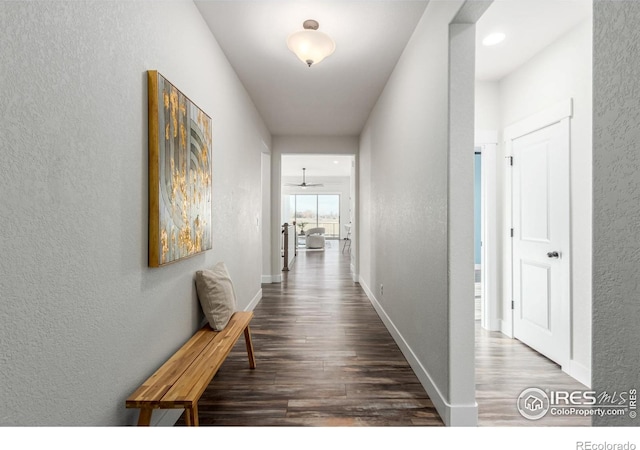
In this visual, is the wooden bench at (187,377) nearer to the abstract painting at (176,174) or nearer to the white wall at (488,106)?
the abstract painting at (176,174)

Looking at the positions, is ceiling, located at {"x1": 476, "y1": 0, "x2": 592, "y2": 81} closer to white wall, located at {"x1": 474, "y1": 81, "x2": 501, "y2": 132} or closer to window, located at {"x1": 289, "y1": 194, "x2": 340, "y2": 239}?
white wall, located at {"x1": 474, "y1": 81, "x2": 501, "y2": 132}

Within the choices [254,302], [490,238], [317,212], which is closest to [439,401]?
[490,238]

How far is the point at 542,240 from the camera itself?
2.76 meters

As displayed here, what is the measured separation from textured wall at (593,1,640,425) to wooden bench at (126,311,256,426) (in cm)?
143

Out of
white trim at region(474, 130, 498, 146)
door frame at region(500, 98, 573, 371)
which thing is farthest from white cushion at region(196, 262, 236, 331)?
white trim at region(474, 130, 498, 146)

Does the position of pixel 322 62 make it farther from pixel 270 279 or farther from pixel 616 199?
pixel 270 279

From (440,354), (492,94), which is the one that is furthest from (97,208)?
(492,94)

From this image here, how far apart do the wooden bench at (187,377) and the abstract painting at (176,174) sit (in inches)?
21.5

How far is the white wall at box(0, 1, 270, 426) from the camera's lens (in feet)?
2.98

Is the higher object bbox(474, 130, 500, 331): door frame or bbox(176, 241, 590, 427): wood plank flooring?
bbox(474, 130, 500, 331): door frame

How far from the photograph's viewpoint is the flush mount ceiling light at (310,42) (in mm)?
2282

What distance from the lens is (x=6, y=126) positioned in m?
0.87

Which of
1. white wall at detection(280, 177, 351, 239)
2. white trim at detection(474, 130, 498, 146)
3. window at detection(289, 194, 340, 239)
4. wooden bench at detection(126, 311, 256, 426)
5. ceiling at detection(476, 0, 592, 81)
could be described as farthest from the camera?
window at detection(289, 194, 340, 239)

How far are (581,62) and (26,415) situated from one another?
353 centimetres
